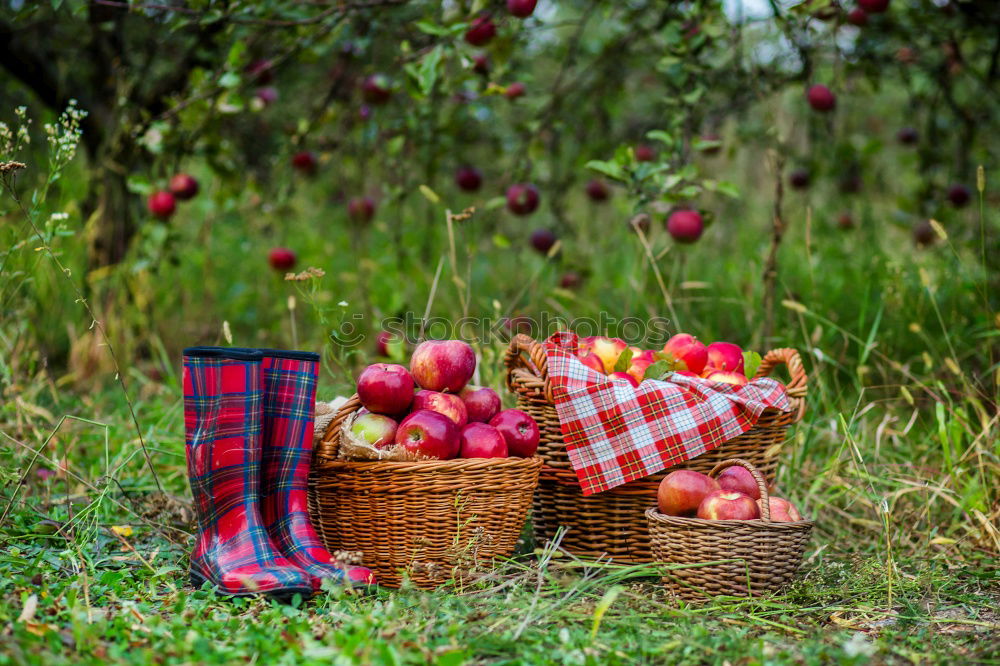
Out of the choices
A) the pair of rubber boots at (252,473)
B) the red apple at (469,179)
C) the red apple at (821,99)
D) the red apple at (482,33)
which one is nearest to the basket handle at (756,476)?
the pair of rubber boots at (252,473)

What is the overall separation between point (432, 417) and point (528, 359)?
47cm

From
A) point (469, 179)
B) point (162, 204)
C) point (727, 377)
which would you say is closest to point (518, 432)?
point (727, 377)

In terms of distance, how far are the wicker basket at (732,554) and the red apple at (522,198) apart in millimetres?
1732

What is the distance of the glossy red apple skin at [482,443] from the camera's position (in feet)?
6.73

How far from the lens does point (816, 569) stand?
2.23m

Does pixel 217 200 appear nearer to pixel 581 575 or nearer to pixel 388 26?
pixel 388 26

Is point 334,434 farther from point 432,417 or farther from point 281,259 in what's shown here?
point 281,259

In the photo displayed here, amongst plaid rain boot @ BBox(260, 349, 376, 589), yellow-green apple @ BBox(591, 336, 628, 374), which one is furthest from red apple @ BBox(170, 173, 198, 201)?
yellow-green apple @ BBox(591, 336, 628, 374)

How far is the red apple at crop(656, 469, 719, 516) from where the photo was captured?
6.84 feet

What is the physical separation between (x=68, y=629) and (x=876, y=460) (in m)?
2.26

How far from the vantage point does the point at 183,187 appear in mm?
Answer: 3545

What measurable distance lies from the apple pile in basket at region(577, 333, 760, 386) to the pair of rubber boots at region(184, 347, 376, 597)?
0.76 metres

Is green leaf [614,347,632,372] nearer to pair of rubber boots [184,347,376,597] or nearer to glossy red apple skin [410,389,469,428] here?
glossy red apple skin [410,389,469,428]

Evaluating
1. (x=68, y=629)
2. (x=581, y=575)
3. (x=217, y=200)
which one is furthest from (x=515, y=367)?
(x=217, y=200)
